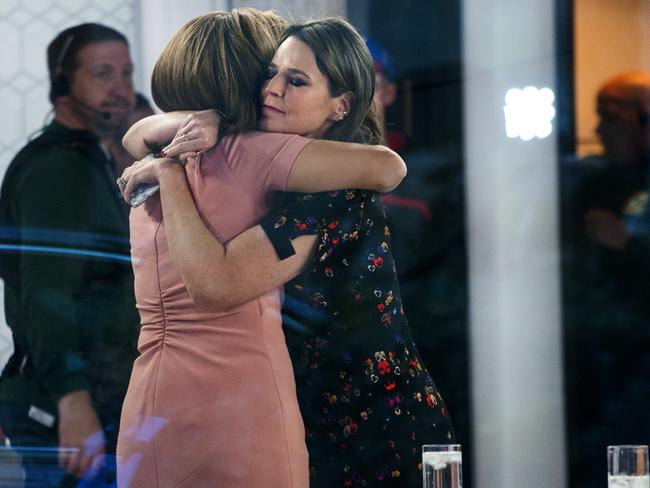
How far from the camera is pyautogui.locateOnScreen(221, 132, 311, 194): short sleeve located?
194cm

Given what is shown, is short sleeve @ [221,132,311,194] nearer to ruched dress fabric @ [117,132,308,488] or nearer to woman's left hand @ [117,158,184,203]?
ruched dress fabric @ [117,132,308,488]

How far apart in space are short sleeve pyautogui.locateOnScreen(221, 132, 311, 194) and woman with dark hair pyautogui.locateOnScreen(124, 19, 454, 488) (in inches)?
1.0

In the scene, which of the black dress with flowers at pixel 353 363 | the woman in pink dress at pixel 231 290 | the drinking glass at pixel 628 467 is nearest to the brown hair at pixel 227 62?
the woman in pink dress at pixel 231 290

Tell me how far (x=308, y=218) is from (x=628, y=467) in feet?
2.65

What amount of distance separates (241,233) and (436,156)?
450 mm

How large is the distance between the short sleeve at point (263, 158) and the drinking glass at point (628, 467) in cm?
86

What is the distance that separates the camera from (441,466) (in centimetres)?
194

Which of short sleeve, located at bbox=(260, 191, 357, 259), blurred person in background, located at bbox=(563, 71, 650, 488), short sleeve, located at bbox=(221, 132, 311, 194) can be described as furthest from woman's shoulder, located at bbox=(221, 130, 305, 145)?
blurred person in background, located at bbox=(563, 71, 650, 488)

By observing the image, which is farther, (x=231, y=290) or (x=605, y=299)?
(x=605, y=299)

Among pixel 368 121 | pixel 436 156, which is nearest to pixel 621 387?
pixel 436 156

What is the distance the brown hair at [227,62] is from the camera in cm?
194

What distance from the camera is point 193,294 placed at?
1.94 m

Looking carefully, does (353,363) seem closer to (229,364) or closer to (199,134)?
(229,364)

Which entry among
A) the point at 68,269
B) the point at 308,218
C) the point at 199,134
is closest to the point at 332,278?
the point at 308,218
